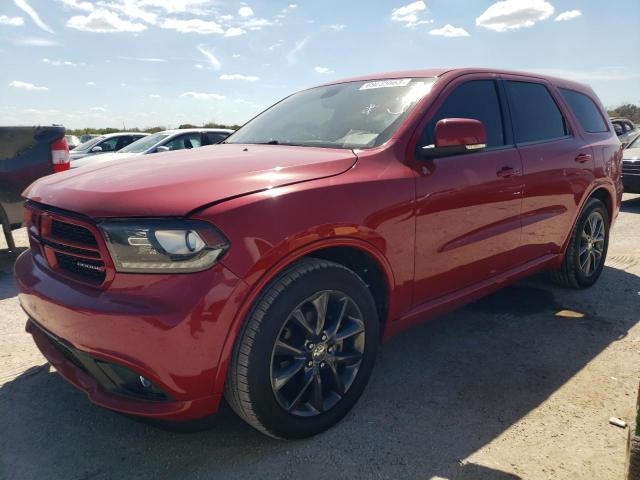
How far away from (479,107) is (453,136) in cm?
77

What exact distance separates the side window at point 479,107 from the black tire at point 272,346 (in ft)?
3.70

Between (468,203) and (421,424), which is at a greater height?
(468,203)

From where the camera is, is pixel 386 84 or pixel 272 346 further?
pixel 386 84

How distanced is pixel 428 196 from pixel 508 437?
122 centimetres

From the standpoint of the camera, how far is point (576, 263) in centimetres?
407

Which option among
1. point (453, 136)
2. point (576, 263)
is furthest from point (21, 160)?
point (576, 263)

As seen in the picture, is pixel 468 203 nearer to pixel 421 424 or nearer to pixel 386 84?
pixel 386 84

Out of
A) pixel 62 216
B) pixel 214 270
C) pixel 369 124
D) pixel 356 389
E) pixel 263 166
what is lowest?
pixel 356 389

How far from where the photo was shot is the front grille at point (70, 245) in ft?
6.43

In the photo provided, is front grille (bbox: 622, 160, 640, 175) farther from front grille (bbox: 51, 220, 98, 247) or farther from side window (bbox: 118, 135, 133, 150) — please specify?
side window (bbox: 118, 135, 133, 150)

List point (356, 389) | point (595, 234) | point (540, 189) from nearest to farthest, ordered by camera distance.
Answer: point (356, 389), point (540, 189), point (595, 234)

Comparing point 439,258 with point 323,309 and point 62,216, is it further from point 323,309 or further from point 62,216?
point 62,216

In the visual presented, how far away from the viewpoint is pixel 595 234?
428 cm

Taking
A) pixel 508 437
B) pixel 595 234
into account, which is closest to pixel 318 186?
pixel 508 437
